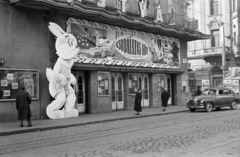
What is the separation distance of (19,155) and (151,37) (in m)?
20.1

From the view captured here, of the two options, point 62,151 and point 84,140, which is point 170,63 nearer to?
point 84,140

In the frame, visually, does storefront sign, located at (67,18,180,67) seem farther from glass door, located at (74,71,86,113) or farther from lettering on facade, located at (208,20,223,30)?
lettering on facade, located at (208,20,223,30)

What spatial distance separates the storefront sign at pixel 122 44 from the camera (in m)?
21.2

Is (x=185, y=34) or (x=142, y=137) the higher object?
(x=185, y=34)

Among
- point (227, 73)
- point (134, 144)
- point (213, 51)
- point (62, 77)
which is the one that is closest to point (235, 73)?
point (227, 73)

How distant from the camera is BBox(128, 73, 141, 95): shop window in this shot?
83.5 ft

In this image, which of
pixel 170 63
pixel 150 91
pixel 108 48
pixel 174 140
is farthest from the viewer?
pixel 170 63

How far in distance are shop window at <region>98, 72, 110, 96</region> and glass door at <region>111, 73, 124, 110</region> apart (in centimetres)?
104

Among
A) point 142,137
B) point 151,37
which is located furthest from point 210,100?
point 142,137

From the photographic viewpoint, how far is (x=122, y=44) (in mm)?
24312

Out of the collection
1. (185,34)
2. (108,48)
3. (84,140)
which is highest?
(185,34)

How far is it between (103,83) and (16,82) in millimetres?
6757

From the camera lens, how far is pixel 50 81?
1872 centimetres

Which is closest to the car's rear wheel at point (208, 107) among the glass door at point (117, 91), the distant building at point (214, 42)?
the glass door at point (117, 91)
